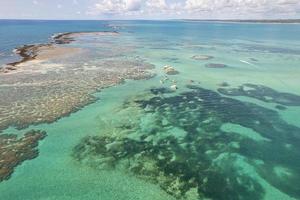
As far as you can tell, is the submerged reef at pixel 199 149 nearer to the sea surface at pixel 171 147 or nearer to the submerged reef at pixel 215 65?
the sea surface at pixel 171 147

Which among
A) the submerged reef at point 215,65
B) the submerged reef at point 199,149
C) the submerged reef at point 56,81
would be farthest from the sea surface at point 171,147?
the submerged reef at point 215,65

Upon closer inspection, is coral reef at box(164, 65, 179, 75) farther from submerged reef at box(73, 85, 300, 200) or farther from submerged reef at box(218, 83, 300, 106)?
submerged reef at box(73, 85, 300, 200)

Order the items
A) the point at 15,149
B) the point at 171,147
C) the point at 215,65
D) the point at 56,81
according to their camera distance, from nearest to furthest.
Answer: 1. the point at 15,149
2. the point at 171,147
3. the point at 56,81
4. the point at 215,65

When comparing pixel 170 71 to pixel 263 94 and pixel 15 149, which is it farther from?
pixel 15 149

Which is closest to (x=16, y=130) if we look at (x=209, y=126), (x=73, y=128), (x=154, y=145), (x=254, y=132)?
(x=73, y=128)

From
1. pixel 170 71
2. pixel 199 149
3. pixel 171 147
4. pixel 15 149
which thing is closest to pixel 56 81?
pixel 170 71

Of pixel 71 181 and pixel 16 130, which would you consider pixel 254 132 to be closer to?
pixel 71 181

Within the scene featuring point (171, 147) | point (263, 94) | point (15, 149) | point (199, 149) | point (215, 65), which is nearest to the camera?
point (15, 149)

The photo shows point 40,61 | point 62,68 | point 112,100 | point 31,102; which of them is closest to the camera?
point 31,102
